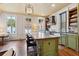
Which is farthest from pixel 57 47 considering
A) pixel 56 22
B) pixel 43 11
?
pixel 43 11


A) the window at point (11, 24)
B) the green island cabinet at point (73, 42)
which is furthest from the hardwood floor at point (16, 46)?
the green island cabinet at point (73, 42)

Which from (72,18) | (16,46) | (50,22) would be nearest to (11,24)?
(16,46)

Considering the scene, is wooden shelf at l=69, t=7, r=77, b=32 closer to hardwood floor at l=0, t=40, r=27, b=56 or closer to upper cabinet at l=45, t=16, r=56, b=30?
upper cabinet at l=45, t=16, r=56, b=30

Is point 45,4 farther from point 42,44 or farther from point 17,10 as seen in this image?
point 42,44

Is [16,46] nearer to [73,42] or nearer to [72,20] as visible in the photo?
[72,20]

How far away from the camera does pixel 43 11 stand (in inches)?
105

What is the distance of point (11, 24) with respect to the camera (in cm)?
262

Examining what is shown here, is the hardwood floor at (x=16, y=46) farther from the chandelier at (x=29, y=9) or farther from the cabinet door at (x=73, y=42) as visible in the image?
the cabinet door at (x=73, y=42)

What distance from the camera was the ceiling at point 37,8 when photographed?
245 centimetres

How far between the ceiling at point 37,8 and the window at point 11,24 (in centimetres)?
15

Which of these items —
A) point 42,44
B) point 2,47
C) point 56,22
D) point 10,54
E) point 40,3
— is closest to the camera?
point 10,54

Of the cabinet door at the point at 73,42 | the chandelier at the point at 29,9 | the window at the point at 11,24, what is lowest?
the cabinet door at the point at 73,42

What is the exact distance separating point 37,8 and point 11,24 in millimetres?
568

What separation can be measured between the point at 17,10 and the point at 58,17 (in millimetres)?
829
